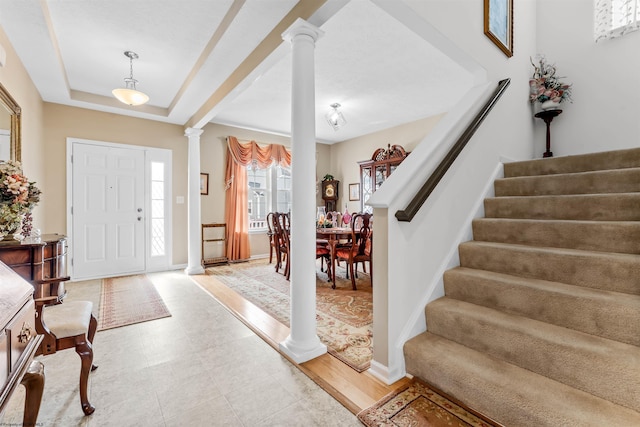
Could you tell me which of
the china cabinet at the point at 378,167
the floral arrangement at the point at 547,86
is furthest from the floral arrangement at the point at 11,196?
the floral arrangement at the point at 547,86

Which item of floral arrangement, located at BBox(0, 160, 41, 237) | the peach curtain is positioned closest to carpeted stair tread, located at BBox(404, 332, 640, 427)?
floral arrangement, located at BBox(0, 160, 41, 237)

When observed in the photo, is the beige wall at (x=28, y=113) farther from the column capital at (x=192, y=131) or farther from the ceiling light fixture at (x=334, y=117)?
the ceiling light fixture at (x=334, y=117)

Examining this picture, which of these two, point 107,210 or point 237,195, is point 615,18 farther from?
point 107,210

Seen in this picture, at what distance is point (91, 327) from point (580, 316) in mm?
2781

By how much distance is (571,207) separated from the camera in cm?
205

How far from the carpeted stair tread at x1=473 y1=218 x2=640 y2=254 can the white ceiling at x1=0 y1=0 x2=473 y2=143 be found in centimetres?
167

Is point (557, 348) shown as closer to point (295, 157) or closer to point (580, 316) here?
point (580, 316)

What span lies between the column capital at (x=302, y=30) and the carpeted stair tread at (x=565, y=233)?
189cm

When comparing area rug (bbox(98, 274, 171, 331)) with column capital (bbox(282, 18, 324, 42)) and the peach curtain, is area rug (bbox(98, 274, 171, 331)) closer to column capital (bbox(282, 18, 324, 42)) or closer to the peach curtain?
the peach curtain

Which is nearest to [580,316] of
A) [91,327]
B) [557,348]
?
[557,348]

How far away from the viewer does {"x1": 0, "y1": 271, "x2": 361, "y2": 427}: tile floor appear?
58.5 inches

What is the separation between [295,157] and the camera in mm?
2068

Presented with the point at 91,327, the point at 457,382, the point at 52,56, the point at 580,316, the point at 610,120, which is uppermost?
the point at 52,56

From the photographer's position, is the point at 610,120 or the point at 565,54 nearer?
the point at 610,120
